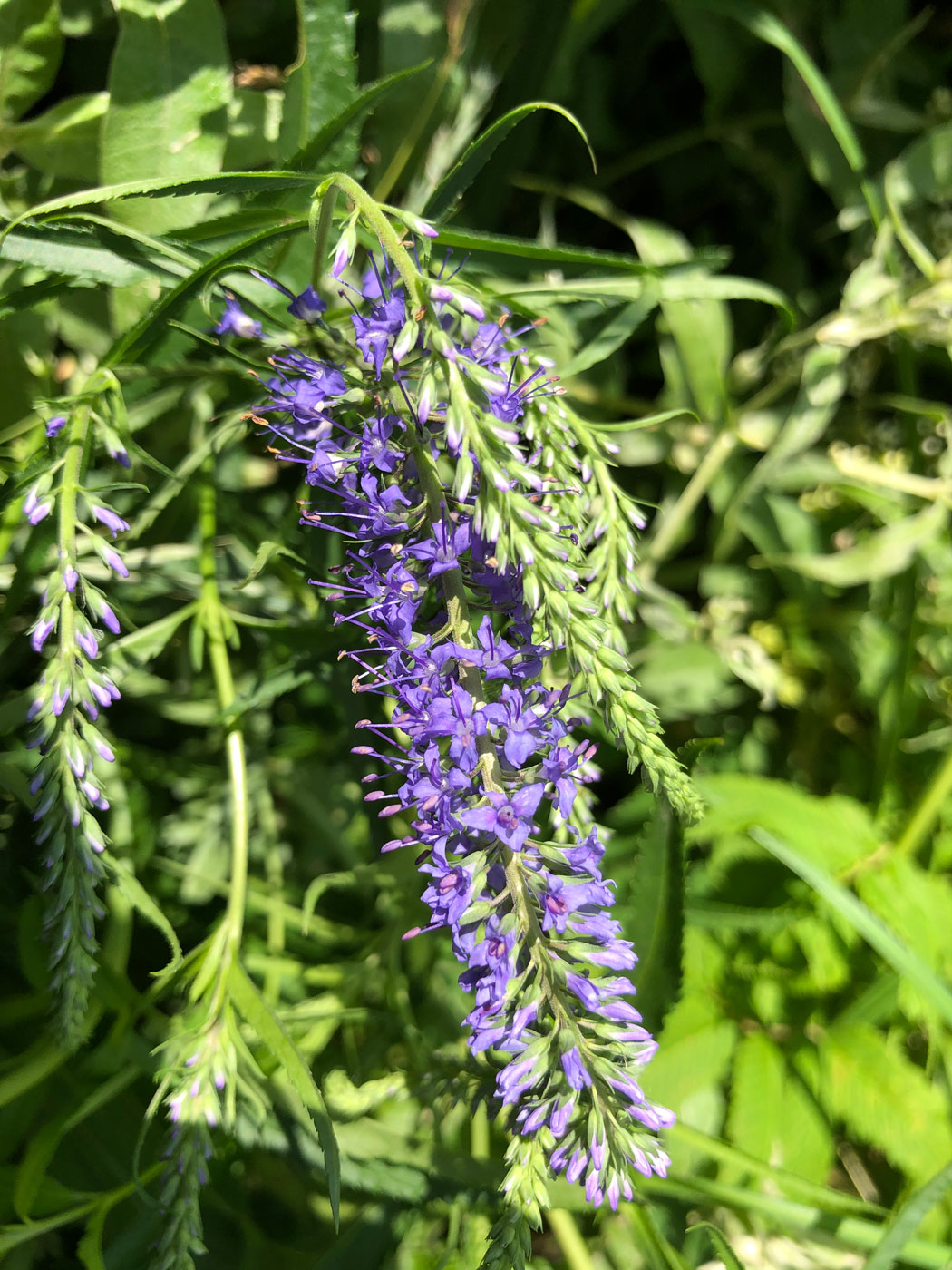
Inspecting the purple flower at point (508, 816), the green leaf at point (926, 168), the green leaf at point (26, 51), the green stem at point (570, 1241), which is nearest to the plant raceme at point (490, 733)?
the purple flower at point (508, 816)

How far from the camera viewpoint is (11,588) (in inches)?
35.7

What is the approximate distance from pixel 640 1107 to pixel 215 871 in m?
0.75

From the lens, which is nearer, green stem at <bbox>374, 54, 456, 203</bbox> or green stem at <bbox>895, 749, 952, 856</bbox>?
green stem at <bbox>374, 54, 456, 203</bbox>

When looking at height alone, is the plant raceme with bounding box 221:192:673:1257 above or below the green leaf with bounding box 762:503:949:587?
above

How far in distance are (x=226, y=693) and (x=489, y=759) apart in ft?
1.50

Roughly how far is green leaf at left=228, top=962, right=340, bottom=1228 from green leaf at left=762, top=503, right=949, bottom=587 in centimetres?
101

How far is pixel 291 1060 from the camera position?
830 millimetres

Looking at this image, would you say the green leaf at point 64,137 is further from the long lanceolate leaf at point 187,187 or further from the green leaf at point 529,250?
the green leaf at point 529,250

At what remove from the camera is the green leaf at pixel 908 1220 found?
0.94 meters

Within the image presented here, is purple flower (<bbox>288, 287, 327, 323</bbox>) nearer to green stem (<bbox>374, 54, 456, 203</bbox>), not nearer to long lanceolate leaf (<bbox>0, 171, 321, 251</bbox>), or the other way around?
long lanceolate leaf (<bbox>0, 171, 321, 251</bbox>)

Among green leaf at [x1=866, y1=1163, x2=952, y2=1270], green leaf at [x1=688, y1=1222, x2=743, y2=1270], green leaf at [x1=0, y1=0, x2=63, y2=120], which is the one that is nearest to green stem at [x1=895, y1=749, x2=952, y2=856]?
green leaf at [x1=866, y1=1163, x2=952, y2=1270]

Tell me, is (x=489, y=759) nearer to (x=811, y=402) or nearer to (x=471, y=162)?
(x=471, y=162)

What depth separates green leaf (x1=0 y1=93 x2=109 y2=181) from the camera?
1059 millimetres

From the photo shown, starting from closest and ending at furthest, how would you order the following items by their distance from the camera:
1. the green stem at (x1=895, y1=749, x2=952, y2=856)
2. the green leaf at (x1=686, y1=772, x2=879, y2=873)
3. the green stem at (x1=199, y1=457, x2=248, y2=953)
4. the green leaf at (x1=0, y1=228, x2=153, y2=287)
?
the green leaf at (x1=0, y1=228, x2=153, y2=287)
the green stem at (x1=199, y1=457, x2=248, y2=953)
the green leaf at (x1=686, y1=772, x2=879, y2=873)
the green stem at (x1=895, y1=749, x2=952, y2=856)
